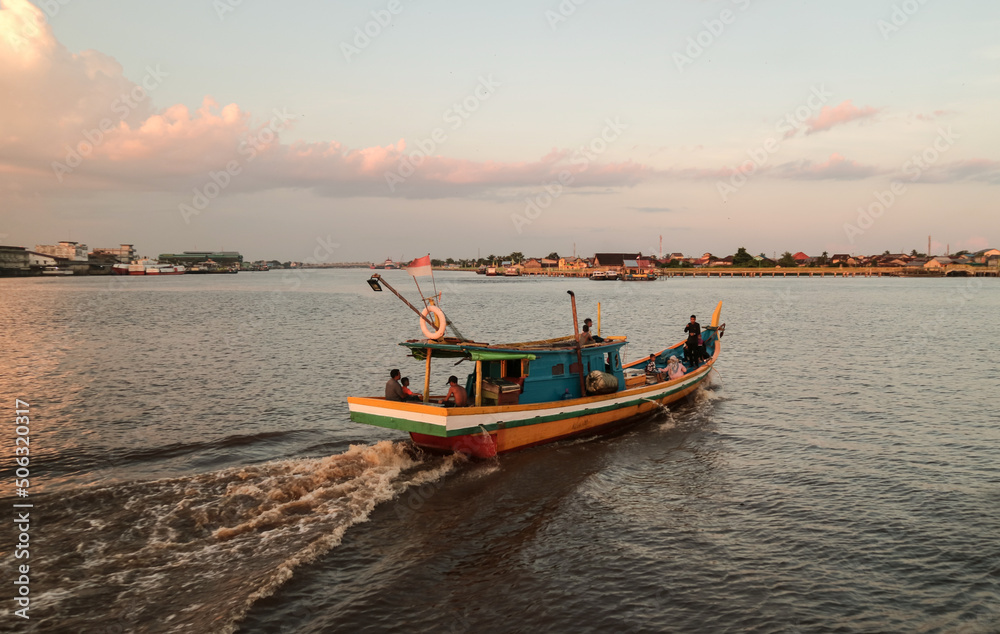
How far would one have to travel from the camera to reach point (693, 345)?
24328mm

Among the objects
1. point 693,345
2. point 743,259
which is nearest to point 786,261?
point 743,259

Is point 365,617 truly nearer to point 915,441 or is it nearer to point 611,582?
point 611,582

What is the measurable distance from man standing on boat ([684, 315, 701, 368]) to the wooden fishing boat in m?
4.36

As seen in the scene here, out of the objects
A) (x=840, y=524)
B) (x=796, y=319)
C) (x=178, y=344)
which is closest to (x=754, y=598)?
(x=840, y=524)

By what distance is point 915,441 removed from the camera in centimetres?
1784

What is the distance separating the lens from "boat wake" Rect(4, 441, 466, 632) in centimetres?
882

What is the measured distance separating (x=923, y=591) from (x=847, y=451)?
315 inches

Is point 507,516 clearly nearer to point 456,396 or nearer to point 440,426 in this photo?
point 440,426

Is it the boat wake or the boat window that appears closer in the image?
the boat wake

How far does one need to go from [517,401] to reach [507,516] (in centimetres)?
441

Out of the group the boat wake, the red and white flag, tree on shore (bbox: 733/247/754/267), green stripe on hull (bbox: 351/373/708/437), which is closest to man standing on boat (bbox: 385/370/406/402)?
green stripe on hull (bbox: 351/373/708/437)

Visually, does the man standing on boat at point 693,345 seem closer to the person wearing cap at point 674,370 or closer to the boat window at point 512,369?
the person wearing cap at point 674,370

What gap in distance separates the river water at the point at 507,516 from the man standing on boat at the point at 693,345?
1783 mm

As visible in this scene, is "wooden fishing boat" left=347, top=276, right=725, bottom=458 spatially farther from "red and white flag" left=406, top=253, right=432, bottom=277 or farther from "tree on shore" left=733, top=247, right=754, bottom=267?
"tree on shore" left=733, top=247, right=754, bottom=267
